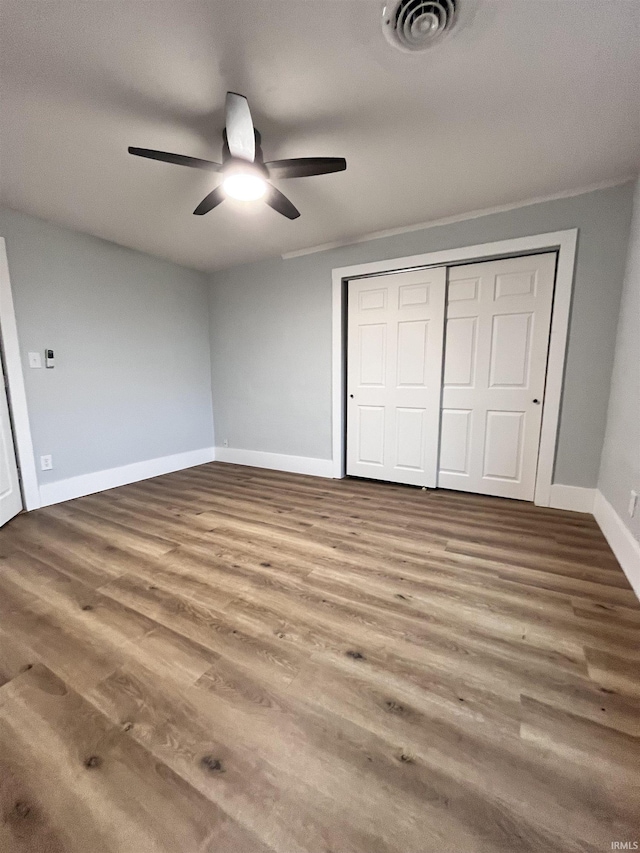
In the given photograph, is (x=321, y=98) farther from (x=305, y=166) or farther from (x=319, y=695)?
(x=319, y=695)

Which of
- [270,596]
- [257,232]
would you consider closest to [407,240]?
[257,232]

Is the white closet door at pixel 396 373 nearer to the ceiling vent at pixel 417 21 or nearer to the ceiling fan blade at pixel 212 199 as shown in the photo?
the ceiling fan blade at pixel 212 199

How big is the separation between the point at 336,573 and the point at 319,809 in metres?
1.03

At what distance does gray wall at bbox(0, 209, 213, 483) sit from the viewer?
2748 millimetres

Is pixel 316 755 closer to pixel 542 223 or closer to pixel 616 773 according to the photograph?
pixel 616 773

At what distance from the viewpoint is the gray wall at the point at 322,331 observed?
2385 mm

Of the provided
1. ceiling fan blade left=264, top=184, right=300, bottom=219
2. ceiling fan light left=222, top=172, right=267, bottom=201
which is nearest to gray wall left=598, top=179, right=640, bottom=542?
ceiling fan blade left=264, top=184, right=300, bottom=219

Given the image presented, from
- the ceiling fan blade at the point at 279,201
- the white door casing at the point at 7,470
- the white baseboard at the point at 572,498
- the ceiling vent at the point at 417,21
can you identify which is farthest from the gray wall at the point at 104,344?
the white baseboard at the point at 572,498

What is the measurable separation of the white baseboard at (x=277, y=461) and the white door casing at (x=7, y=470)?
7.05ft

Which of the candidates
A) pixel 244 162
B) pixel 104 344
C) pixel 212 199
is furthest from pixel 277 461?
pixel 244 162

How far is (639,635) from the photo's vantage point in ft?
4.50

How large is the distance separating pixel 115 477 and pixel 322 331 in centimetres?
264

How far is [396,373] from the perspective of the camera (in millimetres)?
3252

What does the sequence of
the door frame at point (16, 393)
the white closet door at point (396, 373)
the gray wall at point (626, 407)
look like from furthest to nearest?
the white closet door at point (396, 373) < the door frame at point (16, 393) < the gray wall at point (626, 407)
